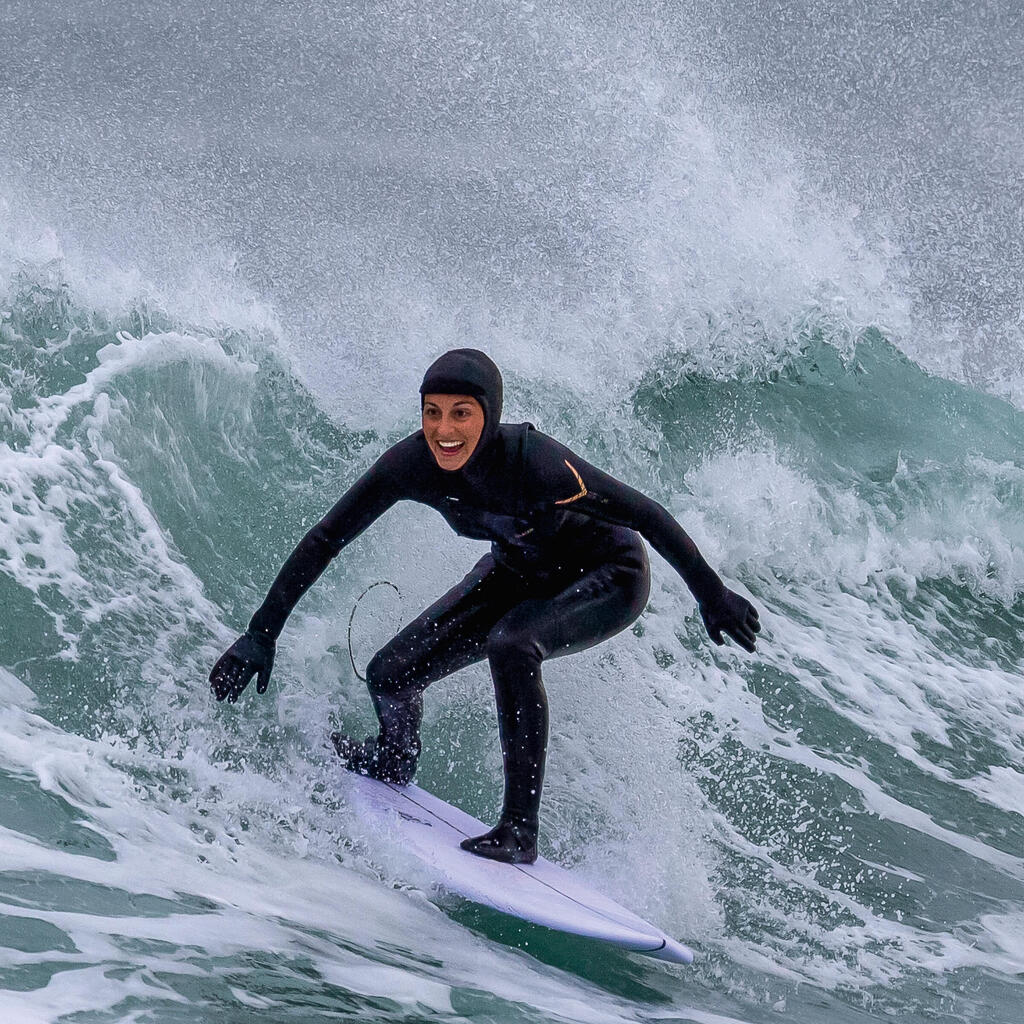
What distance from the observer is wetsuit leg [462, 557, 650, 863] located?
3842 mm

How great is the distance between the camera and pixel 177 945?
3062 millimetres

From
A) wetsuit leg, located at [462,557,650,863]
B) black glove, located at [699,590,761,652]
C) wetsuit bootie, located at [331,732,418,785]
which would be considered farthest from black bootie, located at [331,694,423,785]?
black glove, located at [699,590,761,652]

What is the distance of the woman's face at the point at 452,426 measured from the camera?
3602 mm

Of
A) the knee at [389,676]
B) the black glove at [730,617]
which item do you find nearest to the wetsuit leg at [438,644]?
the knee at [389,676]

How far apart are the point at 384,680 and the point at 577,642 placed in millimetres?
716

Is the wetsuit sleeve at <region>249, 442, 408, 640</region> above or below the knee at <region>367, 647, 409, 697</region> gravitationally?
above

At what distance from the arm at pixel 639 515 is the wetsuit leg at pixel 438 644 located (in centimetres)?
48

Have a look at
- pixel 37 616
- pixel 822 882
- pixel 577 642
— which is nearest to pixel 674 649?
pixel 822 882

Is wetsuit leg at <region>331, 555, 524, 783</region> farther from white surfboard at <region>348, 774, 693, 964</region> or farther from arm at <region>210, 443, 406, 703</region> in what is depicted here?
arm at <region>210, 443, 406, 703</region>

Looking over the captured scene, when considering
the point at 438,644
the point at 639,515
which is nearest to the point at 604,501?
A: the point at 639,515

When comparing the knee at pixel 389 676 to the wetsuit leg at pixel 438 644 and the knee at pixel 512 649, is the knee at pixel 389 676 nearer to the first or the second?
the wetsuit leg at pixel 438 644

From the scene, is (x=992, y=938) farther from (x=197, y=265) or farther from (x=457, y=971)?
(x=197, y=265)

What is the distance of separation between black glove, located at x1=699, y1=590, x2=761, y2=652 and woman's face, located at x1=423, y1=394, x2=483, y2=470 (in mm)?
934

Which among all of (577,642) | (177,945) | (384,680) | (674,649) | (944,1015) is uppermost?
(674,649)
